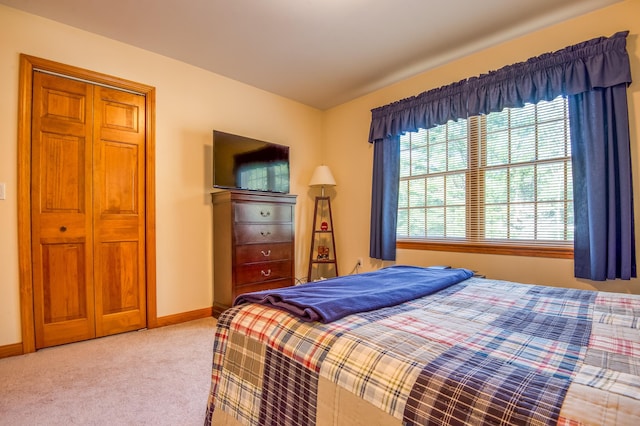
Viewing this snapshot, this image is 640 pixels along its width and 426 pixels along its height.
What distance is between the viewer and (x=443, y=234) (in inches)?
123

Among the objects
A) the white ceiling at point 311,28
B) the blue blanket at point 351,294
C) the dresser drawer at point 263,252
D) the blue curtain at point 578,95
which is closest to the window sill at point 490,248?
the blue curtain at point 578,95

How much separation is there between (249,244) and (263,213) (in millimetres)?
353

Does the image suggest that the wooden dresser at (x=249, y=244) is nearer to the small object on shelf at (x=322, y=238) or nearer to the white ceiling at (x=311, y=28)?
the small object on shelf at (x=322, y=238)

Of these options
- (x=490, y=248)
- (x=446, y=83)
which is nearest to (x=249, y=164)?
(x=446, y=83)

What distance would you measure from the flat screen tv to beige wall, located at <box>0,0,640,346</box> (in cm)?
25

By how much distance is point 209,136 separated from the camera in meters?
3.25

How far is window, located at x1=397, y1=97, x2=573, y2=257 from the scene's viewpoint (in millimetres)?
2459

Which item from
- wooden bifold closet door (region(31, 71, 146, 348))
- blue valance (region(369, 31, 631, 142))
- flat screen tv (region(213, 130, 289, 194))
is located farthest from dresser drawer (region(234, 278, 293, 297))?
blue valance (region(369, 31, 631, 142))

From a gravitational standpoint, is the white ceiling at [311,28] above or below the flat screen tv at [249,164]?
above

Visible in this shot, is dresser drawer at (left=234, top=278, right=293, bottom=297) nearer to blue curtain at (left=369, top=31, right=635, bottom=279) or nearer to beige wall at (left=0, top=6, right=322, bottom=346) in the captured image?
beige wall at (left=0, top=6, right=322, bottom=346)

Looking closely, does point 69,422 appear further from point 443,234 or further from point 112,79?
point 443,234

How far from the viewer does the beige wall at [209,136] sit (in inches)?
88.2

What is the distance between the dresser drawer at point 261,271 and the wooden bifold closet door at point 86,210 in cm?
86

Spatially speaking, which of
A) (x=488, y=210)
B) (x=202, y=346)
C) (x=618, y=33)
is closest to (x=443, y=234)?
(x=488, y=210)
